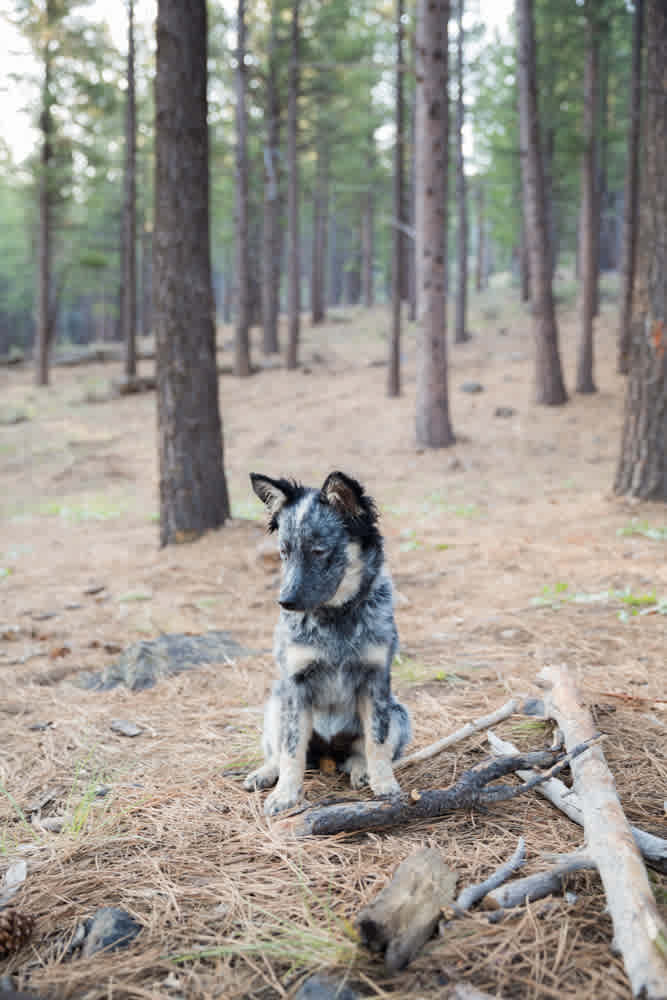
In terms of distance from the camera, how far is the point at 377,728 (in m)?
3.50

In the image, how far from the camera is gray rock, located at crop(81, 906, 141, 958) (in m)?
2.41

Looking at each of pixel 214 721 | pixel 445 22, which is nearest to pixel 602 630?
pixel 214 721

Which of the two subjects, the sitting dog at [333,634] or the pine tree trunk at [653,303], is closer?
the sitting dog at [333,634]

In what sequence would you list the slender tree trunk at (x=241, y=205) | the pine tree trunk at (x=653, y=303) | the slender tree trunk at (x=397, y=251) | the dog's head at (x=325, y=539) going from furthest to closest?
the slender tree trunk at (x=241, y=205) < the slender tree trunk at (x=397, y=251) < the pine tree trunk at (x=653, y=303) < the dog's head at (x=325, y=539)

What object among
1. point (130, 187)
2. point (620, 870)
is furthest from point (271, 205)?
point (620, 870)

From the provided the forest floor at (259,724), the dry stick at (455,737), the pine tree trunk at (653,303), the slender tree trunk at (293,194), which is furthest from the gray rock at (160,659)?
the slender tree trunk at (293,194)

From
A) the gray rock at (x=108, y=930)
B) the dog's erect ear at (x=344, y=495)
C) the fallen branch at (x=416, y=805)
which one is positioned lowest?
the gray rock at (x=108, y=930)

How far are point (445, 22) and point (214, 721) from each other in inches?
581

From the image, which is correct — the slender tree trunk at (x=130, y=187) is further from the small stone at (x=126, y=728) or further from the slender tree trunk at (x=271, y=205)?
the small stone at (x=126, y=728)

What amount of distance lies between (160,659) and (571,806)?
3618 millimetres

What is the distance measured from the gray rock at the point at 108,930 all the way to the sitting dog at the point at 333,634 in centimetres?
97

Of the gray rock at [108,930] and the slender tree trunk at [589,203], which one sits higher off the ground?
the slender tree trunk at [589,203]

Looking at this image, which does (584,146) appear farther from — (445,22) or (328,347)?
(328,347)

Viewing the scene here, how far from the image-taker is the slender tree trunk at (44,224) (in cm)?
2433
